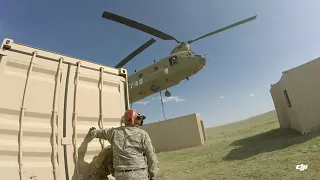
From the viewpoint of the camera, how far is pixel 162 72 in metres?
18.0

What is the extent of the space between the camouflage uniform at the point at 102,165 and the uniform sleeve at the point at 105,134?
244mm

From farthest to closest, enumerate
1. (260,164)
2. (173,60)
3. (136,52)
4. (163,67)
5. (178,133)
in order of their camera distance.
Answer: (178,133) → (136,52) → (163,67) → (173,60) → (260,164)

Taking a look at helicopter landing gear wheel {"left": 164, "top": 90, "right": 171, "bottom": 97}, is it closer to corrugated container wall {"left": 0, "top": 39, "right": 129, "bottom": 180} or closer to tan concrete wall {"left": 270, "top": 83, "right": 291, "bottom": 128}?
tan concrete wall {"left": 270, "top": 83, "right": 291, "bottom": 128}

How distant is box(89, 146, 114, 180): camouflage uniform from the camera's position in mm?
4578

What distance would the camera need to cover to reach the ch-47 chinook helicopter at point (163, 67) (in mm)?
17250

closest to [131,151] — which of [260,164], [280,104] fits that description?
[260,164]

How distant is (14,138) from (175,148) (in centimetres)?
1832

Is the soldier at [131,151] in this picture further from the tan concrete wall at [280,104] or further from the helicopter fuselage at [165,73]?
the tan concrete wall at [280,104]

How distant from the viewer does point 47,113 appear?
171 inches

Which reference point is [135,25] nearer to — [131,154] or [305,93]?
[305,93]

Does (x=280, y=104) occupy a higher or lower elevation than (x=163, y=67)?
lower

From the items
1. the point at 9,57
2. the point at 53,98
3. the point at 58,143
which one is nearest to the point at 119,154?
the point at 58,143

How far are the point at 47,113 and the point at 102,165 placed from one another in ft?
4.07

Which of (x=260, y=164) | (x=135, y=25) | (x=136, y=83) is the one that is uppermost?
(x=135, y=25)
